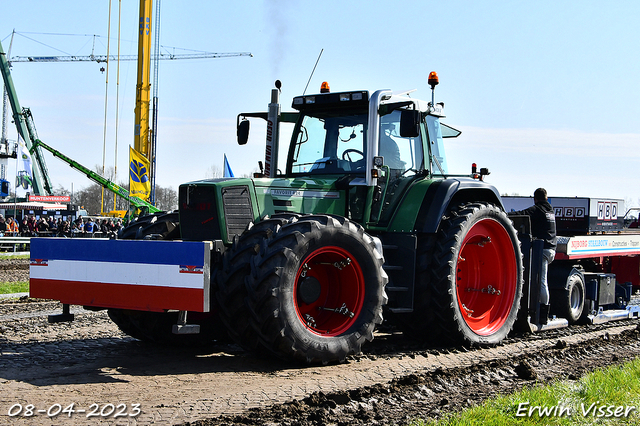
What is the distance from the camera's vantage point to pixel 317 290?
6512 mm

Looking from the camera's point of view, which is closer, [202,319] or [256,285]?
[256,285]

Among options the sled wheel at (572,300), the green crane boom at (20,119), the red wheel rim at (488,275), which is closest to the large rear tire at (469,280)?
the red wheel rim at (488,275)

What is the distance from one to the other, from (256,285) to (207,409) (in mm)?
1254

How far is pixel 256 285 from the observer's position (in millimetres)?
5734

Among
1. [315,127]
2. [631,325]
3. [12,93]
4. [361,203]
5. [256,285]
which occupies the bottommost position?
[631,325]

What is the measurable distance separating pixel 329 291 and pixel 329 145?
1980mm

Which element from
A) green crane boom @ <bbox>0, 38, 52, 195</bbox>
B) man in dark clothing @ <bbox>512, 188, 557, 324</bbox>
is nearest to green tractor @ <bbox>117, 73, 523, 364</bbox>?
man in dark clothing @ <bbox>512, 188, 557, 324</bbox>

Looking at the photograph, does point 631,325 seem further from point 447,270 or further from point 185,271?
point 185,271

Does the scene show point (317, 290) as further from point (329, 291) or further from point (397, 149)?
point (397, 149)

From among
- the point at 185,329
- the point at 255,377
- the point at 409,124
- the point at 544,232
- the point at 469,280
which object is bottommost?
the point at 255,377

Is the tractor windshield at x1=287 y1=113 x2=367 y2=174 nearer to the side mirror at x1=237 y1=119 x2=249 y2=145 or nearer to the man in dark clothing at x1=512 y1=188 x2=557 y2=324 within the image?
the side mirror at x1=237 y1=119 x2=249 y2=145

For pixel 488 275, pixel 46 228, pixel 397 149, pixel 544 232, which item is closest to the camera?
pixel 397 149

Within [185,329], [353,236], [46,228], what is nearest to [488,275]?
[353,236]

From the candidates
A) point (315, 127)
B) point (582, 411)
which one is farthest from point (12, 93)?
point (582, 411)
